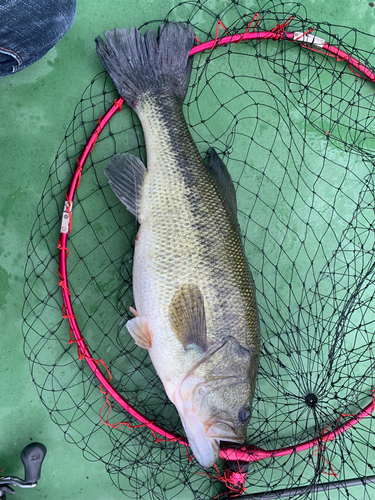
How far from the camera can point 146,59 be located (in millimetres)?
1987

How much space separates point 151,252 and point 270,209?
0.88 meters

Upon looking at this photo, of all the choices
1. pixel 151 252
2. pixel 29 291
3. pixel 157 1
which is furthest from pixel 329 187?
pixel 29 291

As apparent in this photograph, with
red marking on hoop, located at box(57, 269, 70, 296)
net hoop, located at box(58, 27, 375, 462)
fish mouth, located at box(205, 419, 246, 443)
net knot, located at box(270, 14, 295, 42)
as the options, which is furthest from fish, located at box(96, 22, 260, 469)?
net knot, located at box(270, 14, 295, 42)

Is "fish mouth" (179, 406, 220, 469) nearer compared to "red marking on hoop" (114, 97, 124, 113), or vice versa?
"fish mouth" (179, 406, 220, 469)

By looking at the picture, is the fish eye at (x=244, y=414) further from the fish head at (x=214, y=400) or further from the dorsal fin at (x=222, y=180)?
the dorsal fin at (x=222, y=180)

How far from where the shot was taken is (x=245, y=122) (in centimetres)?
235

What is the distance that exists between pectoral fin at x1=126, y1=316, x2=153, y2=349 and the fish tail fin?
1.06 m

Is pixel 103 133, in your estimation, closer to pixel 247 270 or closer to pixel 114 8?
pixel 114 8

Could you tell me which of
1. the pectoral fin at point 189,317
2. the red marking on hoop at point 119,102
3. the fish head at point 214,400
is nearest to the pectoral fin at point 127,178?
the red marking on hoop at point 119,102

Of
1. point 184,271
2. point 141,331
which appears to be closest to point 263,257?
point 184,271

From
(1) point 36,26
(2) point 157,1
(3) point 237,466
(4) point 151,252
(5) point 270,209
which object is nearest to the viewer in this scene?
(1) point 36,26

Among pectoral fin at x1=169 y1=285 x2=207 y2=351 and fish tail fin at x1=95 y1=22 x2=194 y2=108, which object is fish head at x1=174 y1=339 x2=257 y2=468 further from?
fish tail fin at x1=95 y1=22 x2=194 y2=108

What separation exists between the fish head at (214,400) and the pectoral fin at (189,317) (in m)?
0.09

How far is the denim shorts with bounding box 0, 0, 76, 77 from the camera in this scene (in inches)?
63.3
